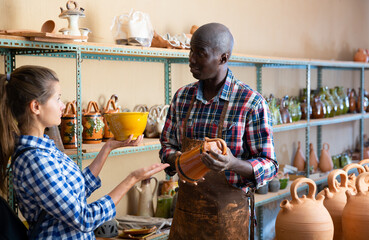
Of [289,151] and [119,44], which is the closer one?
[119,44]

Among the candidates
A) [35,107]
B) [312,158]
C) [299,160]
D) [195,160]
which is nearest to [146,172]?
[195,160]

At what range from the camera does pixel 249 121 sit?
1.97 meters

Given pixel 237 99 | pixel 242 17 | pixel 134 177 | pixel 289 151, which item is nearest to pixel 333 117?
pixel 289 151

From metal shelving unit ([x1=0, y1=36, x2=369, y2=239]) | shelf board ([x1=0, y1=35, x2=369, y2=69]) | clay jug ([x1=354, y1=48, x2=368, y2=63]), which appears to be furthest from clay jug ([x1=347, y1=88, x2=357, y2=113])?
shelf board ([x1=0, y1=35, x2=369, y2=69])

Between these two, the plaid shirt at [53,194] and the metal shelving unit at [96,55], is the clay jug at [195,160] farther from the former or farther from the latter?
the metal shelving unit at [96,55]

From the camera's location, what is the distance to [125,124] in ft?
6.28

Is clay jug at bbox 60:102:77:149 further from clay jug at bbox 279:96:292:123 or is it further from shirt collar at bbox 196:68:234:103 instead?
clay jug at bbox 279:96:292:123

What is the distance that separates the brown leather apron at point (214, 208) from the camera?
2.02 meters

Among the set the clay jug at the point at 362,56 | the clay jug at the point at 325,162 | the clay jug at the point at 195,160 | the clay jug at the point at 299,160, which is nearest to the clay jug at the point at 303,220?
the clay jug at the point at 195,160

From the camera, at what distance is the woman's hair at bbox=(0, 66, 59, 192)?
1.53 m

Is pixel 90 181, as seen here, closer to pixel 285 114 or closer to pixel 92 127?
pixel 92 127

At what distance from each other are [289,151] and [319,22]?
158cm

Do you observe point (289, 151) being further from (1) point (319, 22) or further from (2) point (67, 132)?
(2) point (67, 132)

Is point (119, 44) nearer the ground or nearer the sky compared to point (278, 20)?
nearer the ground
